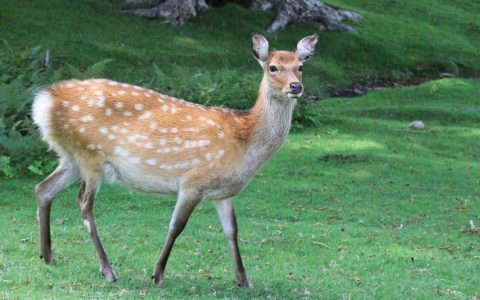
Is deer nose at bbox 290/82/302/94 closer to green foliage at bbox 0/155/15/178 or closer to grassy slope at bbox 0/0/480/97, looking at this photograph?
green foliage at bbox 0/155/15/178

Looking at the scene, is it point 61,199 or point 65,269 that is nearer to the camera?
point 65,269

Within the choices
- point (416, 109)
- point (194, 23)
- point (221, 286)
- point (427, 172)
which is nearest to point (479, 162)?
point (427, 172)

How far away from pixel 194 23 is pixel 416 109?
7879 millimetres

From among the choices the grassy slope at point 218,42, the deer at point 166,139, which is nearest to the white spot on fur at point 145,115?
the deer at point 166,139

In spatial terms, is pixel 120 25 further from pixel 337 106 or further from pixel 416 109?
pixel 416 109

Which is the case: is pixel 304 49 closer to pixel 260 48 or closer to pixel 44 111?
pixel 260 48

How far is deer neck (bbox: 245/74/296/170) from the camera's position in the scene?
7.07 m

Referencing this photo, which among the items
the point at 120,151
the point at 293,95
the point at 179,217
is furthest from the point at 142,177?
the point at 293,95

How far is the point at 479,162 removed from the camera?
15.6 meters

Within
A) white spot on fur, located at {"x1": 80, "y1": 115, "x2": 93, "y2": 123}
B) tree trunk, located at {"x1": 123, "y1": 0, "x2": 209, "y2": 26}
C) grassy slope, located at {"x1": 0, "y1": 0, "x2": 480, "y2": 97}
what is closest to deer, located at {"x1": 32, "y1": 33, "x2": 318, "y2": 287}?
white spot on fur, located at {"x1": 80, "y1": 115, "x2": 93, "y2": 123}

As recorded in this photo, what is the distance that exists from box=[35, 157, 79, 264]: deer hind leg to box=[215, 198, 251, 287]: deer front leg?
1.42 meters

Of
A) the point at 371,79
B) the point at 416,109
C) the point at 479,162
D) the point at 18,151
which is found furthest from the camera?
the point at 371,79

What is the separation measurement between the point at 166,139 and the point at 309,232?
3.39 m

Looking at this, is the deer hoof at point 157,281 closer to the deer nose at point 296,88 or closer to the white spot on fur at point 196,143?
the white spot on fur at point 196,143
